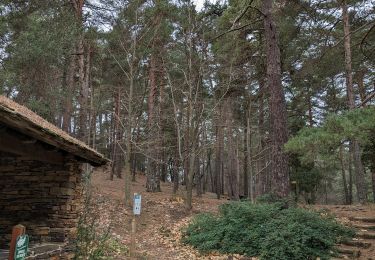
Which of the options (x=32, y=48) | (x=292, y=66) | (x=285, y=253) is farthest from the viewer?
(x=292, y=66)

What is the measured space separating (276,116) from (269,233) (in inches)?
137

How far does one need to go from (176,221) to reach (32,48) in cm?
815

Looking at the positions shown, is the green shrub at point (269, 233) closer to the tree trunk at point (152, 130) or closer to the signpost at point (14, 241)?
the signpost at point (14, 241)

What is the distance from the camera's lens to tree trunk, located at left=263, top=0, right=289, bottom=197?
1041 centimetres

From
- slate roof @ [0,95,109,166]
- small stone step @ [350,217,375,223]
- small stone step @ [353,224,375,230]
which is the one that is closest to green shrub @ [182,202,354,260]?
small stone step @ [353,224,375,230]

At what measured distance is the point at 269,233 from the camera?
917cm

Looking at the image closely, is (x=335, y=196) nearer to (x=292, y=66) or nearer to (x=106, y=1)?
(x=292, y=66)

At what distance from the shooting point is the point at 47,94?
1407cm

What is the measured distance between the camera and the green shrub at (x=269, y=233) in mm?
8578

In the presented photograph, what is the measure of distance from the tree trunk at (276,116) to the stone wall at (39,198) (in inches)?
231

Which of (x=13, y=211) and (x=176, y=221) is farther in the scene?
(x=176, y=221)

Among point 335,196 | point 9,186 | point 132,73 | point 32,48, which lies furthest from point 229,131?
point 335,196

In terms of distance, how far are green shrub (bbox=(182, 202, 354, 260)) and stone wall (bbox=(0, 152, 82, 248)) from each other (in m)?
4.39

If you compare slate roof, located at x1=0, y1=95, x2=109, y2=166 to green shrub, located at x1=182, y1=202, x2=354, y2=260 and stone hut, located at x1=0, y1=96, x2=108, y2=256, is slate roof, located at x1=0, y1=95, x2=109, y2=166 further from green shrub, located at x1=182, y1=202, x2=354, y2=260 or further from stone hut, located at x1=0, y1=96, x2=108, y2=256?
green shrub, located at x1=182, y1=202, x2=354, y2=260
